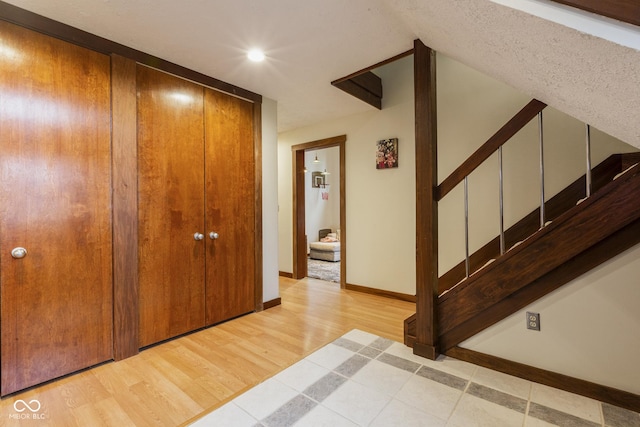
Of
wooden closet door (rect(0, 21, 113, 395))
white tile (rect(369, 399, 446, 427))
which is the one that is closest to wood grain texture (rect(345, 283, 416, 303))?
white tile (rect(369, 399, 446, 427))

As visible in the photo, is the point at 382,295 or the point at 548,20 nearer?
the point at 548,20

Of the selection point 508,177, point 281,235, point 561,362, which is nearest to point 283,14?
point 508,177

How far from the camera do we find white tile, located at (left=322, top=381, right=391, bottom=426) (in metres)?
1.50

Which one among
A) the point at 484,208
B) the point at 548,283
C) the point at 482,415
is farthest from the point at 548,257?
the point at 484,208

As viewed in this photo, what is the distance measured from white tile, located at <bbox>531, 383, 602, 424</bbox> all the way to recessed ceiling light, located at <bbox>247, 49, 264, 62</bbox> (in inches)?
116

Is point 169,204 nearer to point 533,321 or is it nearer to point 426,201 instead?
point 426,201

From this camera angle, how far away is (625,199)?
58.0 inches

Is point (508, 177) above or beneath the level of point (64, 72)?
beneath

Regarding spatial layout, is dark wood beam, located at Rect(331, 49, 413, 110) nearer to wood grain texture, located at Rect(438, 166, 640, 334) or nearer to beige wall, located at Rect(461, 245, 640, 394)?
wood grain texture, located at Rect(438, 166, 640, 334)

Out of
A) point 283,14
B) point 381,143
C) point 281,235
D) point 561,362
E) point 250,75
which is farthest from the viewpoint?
point 281,235

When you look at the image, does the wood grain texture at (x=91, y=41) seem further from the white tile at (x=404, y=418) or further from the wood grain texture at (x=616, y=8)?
the white tile at (x=404, y=418)

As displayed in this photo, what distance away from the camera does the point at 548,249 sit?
1.68m

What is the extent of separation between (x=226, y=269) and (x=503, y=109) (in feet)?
10.3

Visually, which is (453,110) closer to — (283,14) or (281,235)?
(283,14)
